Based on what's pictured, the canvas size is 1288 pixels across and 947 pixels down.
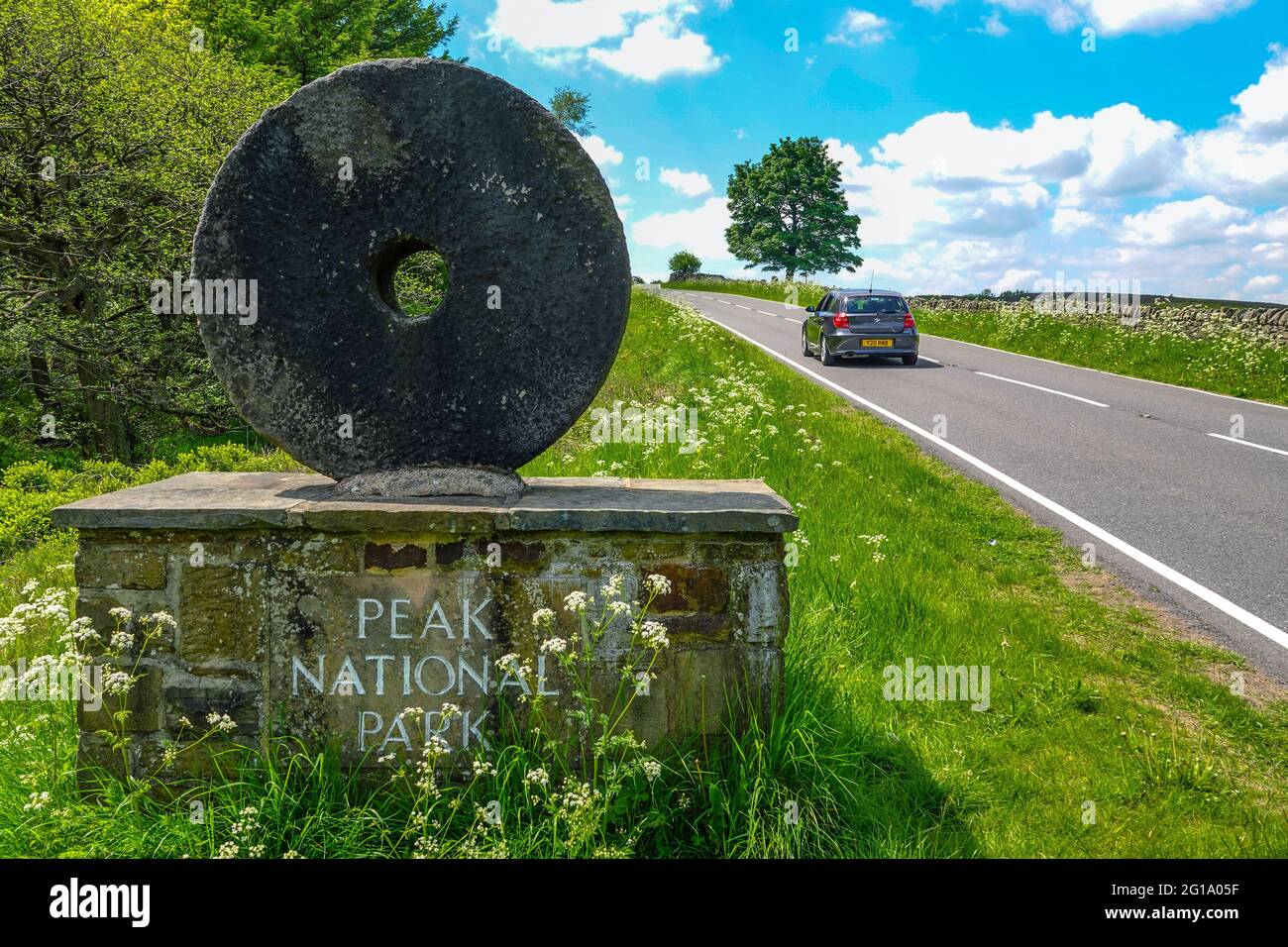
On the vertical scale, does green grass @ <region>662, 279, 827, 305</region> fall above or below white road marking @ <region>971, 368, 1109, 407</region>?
above

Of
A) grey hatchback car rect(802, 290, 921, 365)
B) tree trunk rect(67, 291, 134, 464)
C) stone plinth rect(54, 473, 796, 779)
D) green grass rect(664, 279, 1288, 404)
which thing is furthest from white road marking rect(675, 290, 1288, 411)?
tree trunk rect(67, 291, 134, 464)

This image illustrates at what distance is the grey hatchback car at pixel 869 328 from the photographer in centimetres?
1641

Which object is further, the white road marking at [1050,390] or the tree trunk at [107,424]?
the tree trunk at [107,424]

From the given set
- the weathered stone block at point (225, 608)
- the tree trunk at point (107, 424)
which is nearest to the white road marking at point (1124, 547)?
the weathered stone block at point (225, 608)

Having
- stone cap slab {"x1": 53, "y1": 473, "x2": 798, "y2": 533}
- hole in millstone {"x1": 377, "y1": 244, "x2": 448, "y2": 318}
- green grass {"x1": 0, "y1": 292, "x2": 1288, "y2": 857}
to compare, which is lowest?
green grass {"x1": 0, "y1": 292, "x2": 1288, "y2": 857}

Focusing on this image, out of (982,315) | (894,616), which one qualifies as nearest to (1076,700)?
(894,616)

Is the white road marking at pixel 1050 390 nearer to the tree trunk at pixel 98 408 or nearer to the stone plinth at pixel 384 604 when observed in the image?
the stone plinth at pixel 384 604

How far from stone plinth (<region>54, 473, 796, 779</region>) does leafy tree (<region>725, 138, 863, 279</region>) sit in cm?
5467

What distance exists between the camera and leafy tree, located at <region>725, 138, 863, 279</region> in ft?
183

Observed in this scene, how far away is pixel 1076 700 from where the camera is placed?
163 inches

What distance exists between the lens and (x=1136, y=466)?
8680 millimetres

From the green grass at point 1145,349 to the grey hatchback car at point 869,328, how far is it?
4244mm

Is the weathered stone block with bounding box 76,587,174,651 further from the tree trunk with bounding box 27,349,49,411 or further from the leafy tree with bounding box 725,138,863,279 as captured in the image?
the leafy tree with bounding box 725,138,863,279

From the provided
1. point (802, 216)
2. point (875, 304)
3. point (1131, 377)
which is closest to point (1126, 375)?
point (1131, 377)
